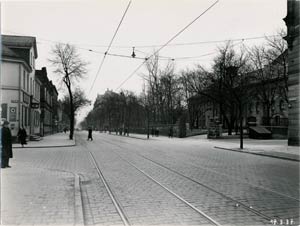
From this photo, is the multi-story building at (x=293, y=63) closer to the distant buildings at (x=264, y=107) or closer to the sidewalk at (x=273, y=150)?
the sidewalk at (x=273, y=150)

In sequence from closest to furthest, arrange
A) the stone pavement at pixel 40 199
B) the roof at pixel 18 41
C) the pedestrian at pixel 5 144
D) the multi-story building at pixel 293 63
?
the stone pavement at pixel 40 199
the pedestrian at pixel 5 144
the multi-story building at pixel 293 63
the roof at pixel 18 41

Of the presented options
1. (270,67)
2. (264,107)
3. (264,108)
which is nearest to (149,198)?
(270,67)

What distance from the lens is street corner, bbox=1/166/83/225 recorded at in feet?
19.2

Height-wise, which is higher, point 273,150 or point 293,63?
point 293,63

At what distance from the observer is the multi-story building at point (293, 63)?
26.0m

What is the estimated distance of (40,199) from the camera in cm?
741

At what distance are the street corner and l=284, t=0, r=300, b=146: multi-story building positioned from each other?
20234 mm

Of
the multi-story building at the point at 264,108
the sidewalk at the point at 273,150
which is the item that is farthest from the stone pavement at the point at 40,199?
the multi-story building at the point at 264,108

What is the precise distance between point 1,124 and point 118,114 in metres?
68.8

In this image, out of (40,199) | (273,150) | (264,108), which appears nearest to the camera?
(40,199)

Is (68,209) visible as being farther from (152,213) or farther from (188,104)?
(188,104)

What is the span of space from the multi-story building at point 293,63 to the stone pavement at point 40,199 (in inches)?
797

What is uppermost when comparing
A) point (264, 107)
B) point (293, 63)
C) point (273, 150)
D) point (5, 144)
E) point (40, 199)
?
point (293, 63)

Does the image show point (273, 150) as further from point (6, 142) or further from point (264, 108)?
point (264, 108)
